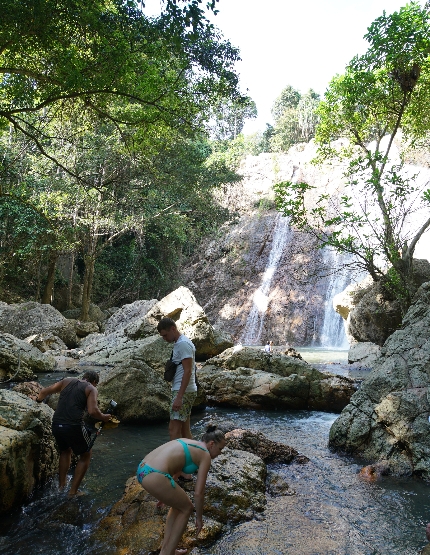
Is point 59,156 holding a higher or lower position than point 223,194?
lower

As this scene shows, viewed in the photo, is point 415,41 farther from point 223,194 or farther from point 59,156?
point 223,194

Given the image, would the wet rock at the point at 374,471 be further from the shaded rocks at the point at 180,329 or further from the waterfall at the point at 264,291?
the waterfall at the point at 264,291

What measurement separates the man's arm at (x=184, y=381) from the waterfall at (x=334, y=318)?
17.9 meters

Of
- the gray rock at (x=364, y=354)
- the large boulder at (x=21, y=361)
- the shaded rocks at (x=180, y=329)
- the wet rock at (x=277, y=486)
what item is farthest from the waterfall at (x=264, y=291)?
the wet rock at (x=277, y=486)

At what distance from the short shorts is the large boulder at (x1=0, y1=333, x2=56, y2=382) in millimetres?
5780

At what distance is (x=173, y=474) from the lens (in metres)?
3.20

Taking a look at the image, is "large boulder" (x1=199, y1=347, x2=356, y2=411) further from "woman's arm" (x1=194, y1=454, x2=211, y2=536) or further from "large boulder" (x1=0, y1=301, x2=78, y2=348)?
"large boulder" (x1=0, y1=301, x2=78, y2=348)

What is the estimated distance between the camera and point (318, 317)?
80.6ft

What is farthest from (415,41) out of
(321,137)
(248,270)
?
(248,270)

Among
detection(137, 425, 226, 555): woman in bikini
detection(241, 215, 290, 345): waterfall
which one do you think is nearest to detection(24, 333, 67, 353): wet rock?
detection(241, 215, 290, 345): waterfall

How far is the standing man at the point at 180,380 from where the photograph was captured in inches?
183

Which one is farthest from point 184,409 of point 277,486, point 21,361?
point 21,361

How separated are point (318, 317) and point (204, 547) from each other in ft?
71.7

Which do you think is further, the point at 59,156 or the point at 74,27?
the point at 59,156
